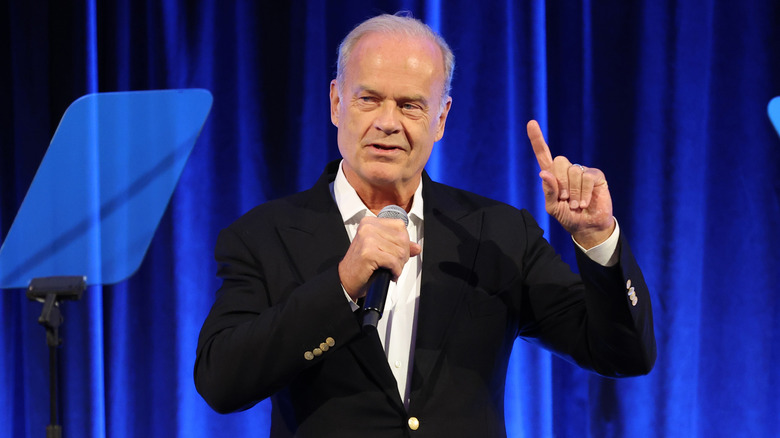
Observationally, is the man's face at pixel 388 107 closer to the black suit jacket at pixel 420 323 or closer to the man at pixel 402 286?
the man at pixel 402 286

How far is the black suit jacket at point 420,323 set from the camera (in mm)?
1235

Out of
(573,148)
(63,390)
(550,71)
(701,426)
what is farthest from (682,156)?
(63,390)

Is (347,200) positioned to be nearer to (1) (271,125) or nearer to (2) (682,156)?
(1) (271,125)

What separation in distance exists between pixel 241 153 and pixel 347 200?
110cm

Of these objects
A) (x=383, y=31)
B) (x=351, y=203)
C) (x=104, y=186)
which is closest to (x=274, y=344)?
(x=351, y=203)

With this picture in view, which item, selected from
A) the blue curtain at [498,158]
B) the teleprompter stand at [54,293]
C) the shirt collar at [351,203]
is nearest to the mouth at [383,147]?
the shirt collar at [351,203]

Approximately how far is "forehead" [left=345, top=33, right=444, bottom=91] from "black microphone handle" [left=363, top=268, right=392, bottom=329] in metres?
0.50

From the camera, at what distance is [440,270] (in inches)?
57.4

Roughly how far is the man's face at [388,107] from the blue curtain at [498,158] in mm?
1010

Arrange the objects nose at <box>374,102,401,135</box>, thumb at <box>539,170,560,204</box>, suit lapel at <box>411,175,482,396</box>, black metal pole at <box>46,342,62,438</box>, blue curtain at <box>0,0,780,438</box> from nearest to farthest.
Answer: black metal pole at <box>46,342,62,438</box>
thumb at <box>539,170,560,204</box>
suit lapel at <box>411,175,482,396</box>
nose at <box>374,102,401,135</box>
blue curtain at <box>0,0,780,438</box>

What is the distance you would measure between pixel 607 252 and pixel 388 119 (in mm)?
506

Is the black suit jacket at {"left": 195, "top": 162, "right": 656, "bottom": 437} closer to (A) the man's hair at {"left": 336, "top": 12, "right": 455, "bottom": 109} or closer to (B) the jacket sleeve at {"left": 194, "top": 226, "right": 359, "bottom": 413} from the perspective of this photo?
(B) the jacket sleeve at {"left": 194, "top": 226, "right": 359, "bottom": 413}

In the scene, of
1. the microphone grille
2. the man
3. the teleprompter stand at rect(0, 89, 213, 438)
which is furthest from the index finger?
the teleprompter stand at rect(0, 89, 213, 438)

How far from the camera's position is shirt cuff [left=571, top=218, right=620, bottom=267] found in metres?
1.29
